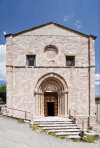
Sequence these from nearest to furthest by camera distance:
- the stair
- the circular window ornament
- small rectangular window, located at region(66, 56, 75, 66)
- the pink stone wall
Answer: the stair
the pink stone wall
the circular window ornament
small rectangular window, located at region(66, 56, 75, 66)

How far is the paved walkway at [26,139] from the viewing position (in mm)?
5414

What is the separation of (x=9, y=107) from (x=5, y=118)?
4.52 ft

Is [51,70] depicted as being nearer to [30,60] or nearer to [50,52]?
[50,52]

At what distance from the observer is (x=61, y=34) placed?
10.6 m

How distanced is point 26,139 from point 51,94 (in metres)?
5.37

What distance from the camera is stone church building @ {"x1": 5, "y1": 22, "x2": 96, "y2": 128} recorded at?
977cm

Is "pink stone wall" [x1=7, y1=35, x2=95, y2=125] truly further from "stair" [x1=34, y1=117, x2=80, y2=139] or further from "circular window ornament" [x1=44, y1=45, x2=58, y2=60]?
"stair" [x1=34, y1=117, x2=80, y2=139]

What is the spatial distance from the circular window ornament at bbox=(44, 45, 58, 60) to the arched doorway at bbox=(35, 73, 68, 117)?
2.14 metres

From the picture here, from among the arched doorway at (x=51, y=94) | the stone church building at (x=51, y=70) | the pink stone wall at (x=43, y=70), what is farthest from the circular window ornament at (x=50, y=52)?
the arched doorway at (x=51, y=94)

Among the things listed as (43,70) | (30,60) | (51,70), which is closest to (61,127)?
(51,70)

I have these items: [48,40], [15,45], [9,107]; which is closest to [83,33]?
[48,40]

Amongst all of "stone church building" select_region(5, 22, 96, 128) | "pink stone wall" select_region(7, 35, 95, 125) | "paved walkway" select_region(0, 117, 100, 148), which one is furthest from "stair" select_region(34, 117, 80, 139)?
"pink stone wall" select_region(7, 35, 95, 125)

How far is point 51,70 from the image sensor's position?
10.0m

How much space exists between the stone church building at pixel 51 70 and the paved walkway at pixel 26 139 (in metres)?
2.51
